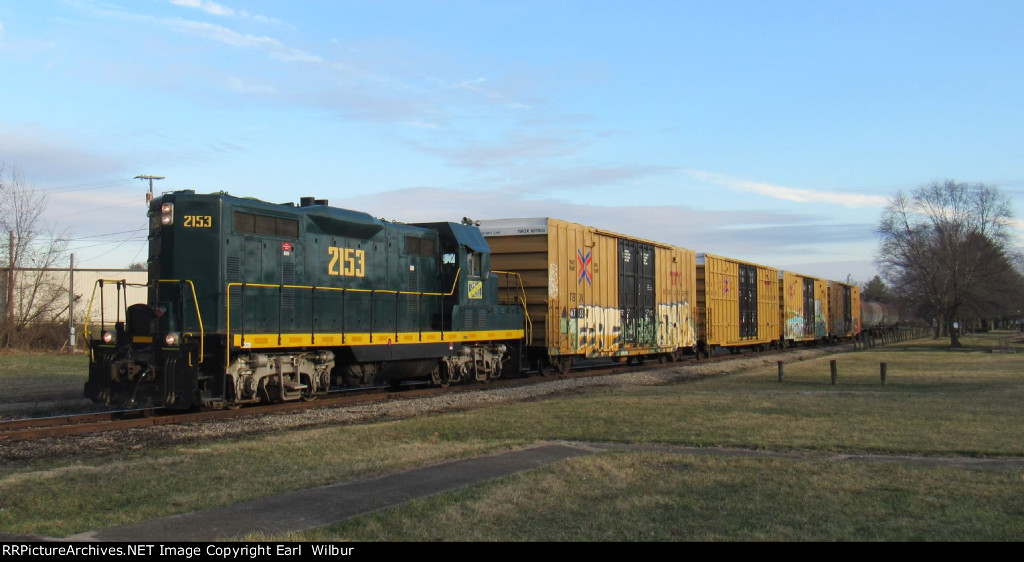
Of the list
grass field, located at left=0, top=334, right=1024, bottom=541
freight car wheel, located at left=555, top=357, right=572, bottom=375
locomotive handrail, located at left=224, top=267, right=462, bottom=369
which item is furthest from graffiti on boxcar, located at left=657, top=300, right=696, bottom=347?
grass field, located at left=0, top=334, right=1024, bottom=541

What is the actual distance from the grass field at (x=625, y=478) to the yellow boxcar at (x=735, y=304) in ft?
53.6

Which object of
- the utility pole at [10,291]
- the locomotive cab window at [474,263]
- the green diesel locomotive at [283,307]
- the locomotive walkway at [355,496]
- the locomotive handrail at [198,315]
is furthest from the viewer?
the utility pole at [10,291]

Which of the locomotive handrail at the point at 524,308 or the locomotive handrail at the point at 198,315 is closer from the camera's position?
the locomotive handrail at the point at 198,315

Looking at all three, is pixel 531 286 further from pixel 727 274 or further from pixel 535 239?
pixel 727 274

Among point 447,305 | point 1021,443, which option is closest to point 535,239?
point 447,305

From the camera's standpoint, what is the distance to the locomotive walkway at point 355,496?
570cm

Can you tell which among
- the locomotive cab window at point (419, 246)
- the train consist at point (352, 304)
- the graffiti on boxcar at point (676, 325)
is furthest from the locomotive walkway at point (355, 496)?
the graffiti on boxcar at point (676, 325)

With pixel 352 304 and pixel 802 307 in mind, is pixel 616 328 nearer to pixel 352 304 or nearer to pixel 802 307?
pixel 352 304

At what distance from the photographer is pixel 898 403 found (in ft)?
46.2

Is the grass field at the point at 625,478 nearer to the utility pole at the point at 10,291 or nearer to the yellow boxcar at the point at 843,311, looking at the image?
the utility pole at the point at 10,291

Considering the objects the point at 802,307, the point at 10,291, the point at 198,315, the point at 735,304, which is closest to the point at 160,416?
the point at 198,315

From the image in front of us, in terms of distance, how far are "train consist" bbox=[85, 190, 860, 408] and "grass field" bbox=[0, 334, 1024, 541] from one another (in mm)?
2847

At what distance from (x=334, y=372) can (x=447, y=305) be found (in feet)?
10.5

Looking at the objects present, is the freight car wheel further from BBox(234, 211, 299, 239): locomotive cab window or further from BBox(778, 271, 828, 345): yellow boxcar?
BBox(778, 271, 828, 345): yellow boxcar
